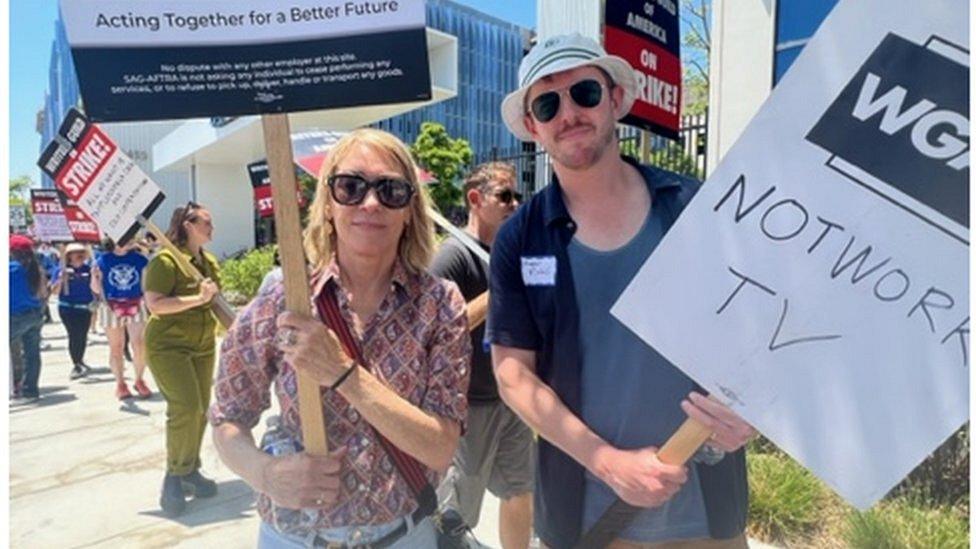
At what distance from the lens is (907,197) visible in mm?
1197

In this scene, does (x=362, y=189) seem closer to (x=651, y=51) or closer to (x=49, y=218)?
(x=651, y=51)

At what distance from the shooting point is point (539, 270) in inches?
Result: 68.6

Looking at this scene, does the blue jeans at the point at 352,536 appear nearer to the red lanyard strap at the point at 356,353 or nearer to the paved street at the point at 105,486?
the red lanyard strap at the point at 356,353

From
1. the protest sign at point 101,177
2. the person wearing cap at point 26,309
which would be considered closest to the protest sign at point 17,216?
the person wearing cap at point 26,309

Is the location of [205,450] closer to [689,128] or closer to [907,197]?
[907,197]

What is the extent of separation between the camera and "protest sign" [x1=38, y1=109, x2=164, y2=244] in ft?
13.7

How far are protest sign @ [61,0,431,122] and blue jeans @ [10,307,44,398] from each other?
7777 mm

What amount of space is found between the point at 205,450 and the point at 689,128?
698cm

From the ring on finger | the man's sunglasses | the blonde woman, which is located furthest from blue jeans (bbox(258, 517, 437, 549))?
the man's sunglasses

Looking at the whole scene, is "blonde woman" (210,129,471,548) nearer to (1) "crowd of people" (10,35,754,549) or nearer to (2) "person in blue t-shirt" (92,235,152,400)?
(1) "crowd of people" (10,35,754,549)

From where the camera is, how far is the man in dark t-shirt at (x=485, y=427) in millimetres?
Result: 3309

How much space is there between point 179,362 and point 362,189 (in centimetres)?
354

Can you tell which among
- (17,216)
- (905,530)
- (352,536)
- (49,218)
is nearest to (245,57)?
(352,536)

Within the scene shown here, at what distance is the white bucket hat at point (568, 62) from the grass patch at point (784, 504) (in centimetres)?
280
